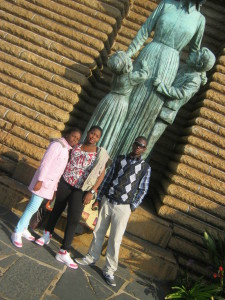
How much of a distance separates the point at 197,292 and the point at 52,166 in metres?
2.28

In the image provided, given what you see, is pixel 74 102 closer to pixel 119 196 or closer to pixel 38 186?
pixel 38 186

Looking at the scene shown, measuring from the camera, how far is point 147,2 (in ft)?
20.2

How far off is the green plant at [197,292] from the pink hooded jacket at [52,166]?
1.92 m

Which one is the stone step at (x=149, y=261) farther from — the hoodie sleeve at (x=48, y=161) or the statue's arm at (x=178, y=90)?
the statue's arm at (x=178, y=90)

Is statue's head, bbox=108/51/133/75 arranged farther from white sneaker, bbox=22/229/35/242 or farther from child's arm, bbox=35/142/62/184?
white sneaker, bbox=22/229/35/242

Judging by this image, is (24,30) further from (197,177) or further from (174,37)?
(197,177)

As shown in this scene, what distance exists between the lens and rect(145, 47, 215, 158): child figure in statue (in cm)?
408

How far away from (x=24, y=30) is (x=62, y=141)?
2758 mm

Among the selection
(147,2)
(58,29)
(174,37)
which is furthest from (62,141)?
(147,2)

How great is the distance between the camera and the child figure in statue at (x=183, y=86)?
408cm

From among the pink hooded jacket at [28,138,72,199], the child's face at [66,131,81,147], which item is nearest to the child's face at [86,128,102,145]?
the child's face at [66,131,81,147]

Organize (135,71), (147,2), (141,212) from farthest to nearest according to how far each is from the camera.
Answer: (147,2), (141,212), (135,71)

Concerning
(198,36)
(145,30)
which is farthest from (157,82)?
(198,36)

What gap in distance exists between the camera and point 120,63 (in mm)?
3807
